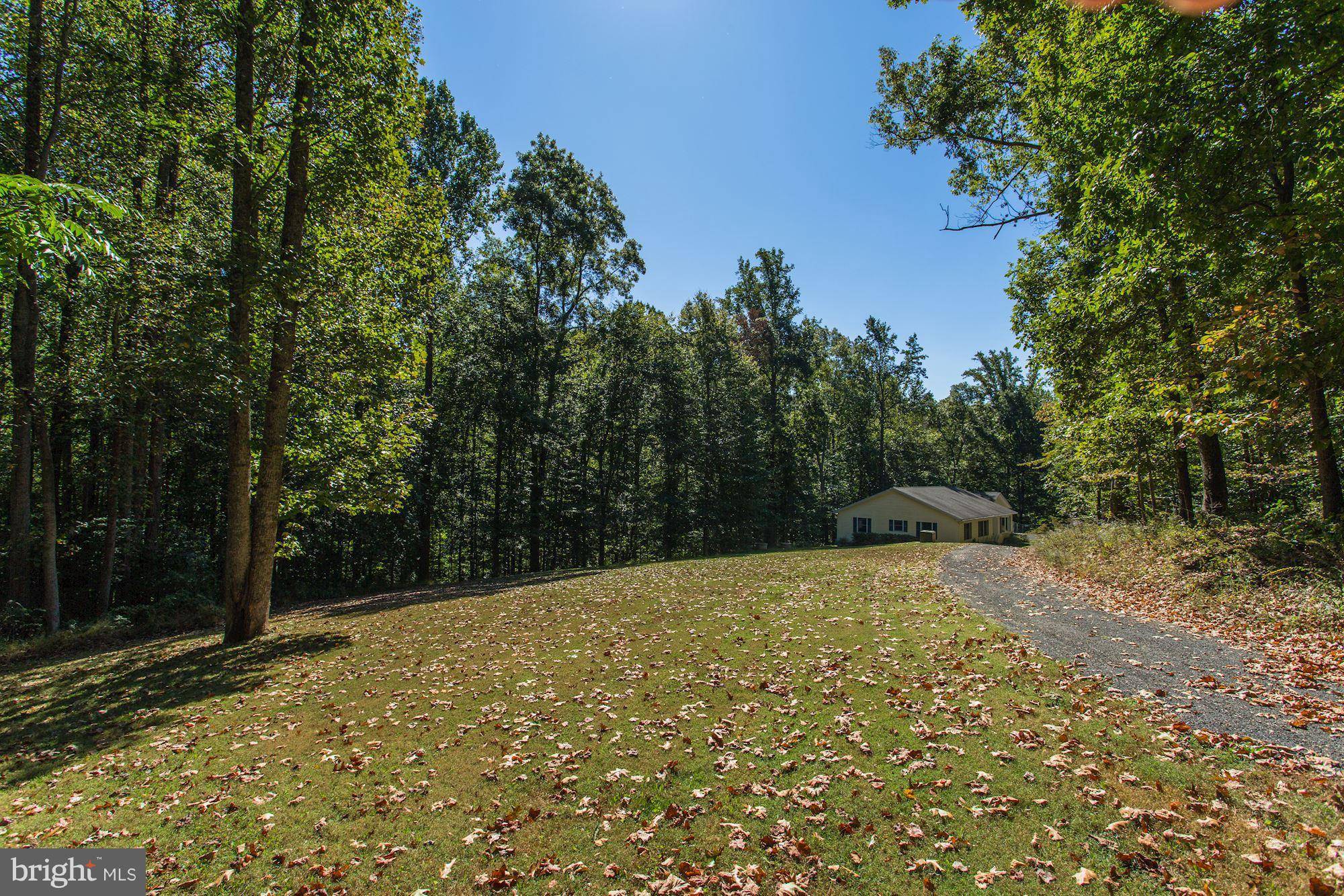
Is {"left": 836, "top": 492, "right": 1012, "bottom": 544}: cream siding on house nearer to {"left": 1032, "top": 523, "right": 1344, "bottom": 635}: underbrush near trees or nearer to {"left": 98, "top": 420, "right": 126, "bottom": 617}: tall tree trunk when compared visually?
{"left": 1032, "top": 523, "right": 1344, "bottom": 635}: underbrush near trees

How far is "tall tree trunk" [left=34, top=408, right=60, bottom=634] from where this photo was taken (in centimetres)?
1112

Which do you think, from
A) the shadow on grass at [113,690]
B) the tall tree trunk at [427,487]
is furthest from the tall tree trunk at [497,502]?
the shadow on grass at [113,690]

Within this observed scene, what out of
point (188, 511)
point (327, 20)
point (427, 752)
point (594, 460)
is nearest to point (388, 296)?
point (327, 20)

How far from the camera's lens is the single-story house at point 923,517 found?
37219 millimetres

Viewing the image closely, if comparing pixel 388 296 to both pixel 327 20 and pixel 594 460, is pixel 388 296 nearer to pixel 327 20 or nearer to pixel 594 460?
pixel 327 20

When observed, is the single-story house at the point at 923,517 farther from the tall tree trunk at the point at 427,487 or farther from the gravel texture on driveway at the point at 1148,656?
the tall tree trunk at the point at 427,487

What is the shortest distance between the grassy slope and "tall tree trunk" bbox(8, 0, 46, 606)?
5.31 meters

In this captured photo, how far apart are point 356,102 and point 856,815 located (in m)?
13.0

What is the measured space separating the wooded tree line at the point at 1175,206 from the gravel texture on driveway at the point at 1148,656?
3.68 metres

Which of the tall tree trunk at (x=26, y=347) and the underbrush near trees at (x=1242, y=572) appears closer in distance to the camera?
the underbrush near trees at (x=1242, y=572)

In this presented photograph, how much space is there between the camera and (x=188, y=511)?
2139 cm

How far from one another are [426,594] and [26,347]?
35.0ft

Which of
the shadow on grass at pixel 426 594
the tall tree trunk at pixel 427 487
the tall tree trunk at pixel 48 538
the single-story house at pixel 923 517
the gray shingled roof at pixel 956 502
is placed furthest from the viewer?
the gray shingled roof at pixel 956 502

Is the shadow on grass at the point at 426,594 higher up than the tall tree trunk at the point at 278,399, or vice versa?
the tall tree trunk at the point at 278,399
